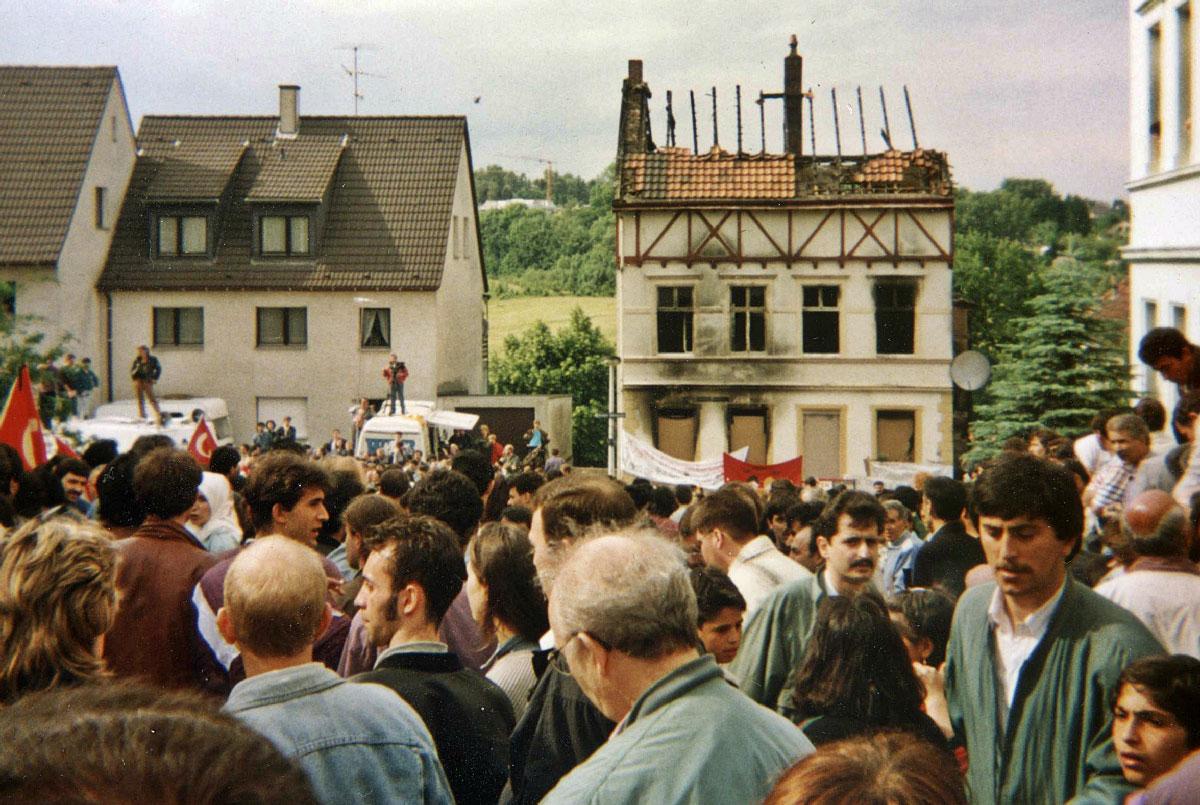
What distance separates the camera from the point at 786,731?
3262 mm

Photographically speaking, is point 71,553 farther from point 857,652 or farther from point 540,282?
point 540,282

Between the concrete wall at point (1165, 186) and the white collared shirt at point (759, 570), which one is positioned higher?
the concrete wall at point (1165, 186)

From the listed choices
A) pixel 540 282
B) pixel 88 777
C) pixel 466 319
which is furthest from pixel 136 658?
pixel 540 282

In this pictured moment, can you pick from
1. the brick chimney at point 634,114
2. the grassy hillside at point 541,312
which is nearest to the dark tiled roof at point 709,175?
the brick chimney at point 634,114

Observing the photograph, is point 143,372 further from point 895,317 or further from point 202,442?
point 895,317

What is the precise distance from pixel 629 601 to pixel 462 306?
40419 mm

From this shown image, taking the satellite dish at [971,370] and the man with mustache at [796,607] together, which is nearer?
the man with mustache at [796,607]

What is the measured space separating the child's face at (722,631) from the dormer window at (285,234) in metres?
36.0

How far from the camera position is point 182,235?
131ft

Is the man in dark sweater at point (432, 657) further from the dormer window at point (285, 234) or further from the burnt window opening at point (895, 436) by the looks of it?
the dormer window at point (285, 234)

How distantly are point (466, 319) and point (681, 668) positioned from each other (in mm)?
41218

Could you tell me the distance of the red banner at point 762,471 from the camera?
23.5 m

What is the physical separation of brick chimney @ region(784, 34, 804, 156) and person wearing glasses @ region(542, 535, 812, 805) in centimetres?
3560

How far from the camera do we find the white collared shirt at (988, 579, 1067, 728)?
174 inches
